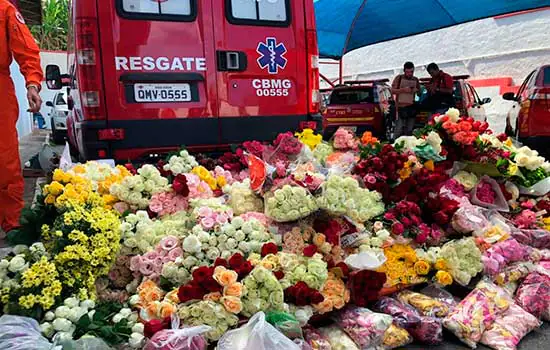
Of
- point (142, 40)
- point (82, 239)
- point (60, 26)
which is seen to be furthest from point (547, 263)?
point (60, 26)

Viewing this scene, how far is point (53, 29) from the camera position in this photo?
33.4 m

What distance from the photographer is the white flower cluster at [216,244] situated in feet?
8.14

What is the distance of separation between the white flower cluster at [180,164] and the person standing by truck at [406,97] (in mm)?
7402

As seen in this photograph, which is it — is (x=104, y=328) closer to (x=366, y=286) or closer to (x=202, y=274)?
(x=202, y=274)

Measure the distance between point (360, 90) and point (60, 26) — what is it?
1181 inches

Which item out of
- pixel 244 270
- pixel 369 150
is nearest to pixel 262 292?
pixel 244 270

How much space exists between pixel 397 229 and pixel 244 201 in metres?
0.98

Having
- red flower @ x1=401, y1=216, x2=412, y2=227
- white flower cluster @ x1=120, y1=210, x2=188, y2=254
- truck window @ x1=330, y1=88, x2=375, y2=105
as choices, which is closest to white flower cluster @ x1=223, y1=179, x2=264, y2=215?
white flower cluster @ x1=120, y1=210, x2=188, y2=254

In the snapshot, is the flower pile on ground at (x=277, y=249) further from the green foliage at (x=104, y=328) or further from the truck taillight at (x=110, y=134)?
the truck taillight at (x=110, y=134)

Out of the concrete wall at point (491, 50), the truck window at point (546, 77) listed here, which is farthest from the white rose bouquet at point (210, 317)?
the concrete wall at point (491, 50)

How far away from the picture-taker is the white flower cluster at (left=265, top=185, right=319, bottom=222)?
8.84 feet

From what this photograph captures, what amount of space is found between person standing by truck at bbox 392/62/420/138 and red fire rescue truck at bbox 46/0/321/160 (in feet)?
18.2

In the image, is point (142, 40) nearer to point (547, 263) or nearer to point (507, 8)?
→ point (547, 263)

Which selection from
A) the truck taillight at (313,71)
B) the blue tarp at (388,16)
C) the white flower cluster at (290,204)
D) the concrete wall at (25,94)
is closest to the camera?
the white flower cluster at (290,204)
